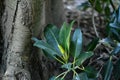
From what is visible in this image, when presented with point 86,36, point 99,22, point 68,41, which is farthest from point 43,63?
point 99,22

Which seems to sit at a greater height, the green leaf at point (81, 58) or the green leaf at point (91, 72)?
the green leaf at point (81, 58)

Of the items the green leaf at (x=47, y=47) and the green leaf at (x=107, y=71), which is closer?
the green leaf at (x=47, y=47)

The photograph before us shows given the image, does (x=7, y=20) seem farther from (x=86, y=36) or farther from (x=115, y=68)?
(x=86, y=36)

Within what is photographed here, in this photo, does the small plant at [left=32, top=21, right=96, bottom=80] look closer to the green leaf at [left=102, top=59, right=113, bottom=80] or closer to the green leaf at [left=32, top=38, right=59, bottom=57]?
the green leaf at [left=32, top=38, right=59, bottom=57]

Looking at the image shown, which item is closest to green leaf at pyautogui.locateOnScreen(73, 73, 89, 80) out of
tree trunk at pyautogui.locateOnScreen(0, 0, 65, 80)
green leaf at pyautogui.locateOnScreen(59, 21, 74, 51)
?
green leaf at pyautogui.locateOnScreen(59, 21, 74, 51)

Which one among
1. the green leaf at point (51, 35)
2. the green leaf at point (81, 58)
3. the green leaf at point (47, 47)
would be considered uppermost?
the green leaf at point (51, 35)

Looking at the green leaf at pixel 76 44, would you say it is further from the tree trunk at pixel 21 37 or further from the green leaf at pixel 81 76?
the tree trunk at pixel 21 37

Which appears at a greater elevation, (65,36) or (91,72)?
(65,36)

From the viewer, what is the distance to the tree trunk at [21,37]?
1428 mm

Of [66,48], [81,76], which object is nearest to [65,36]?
[66,48]

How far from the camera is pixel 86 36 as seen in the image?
2.30 m

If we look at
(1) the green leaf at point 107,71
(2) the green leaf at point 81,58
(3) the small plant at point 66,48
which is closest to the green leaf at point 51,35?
(3) the small plant at point 66,48

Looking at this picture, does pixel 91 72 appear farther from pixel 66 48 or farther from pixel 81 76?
pixel 66 48

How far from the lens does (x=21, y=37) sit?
1.46 meters
